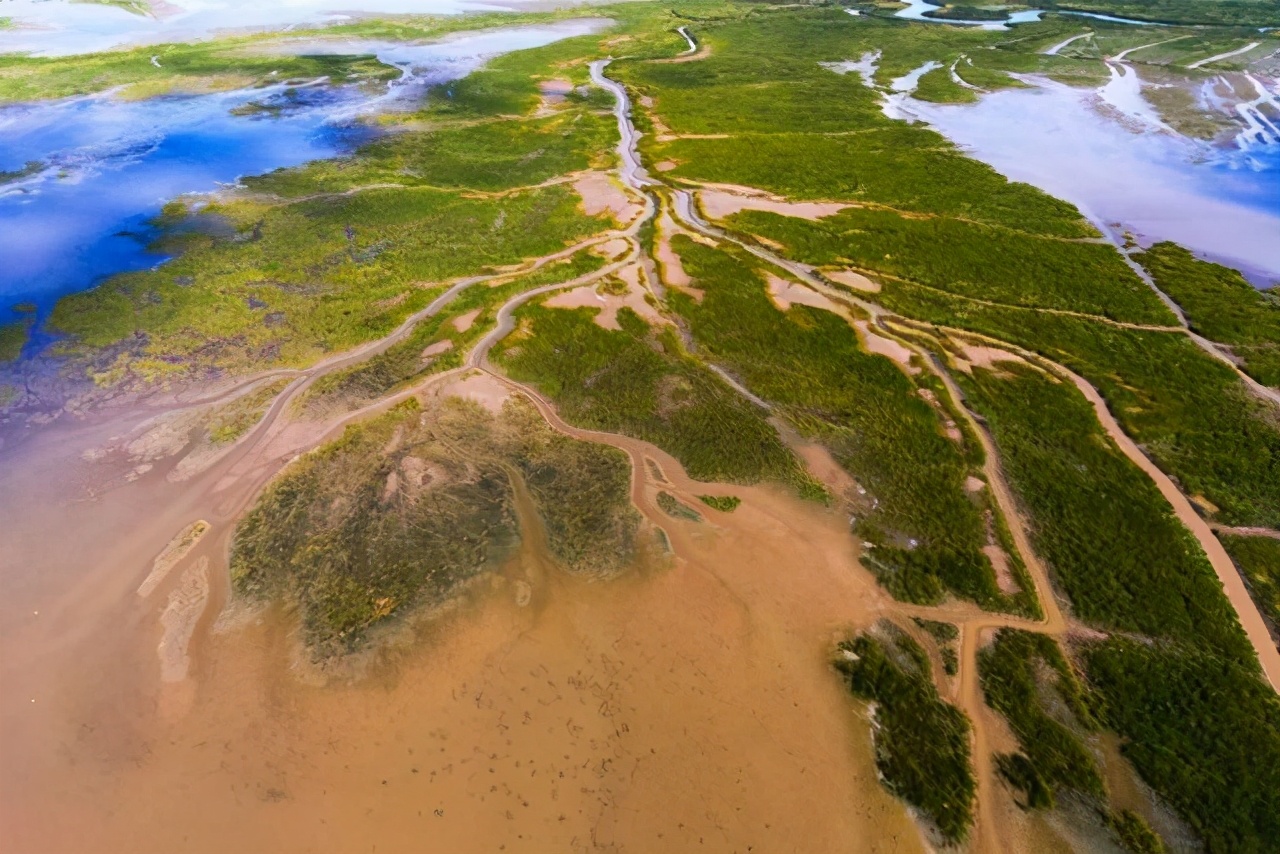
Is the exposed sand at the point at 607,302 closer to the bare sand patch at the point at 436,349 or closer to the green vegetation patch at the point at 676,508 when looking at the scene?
the bare sand patch at the point at 436,349

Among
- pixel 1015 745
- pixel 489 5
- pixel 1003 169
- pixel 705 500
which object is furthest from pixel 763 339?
pixel 489 5

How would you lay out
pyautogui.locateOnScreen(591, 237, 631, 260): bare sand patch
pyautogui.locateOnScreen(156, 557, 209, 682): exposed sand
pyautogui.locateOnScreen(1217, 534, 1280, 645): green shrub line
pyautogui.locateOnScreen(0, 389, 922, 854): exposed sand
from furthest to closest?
1. pyautogui.locateOnScreen(591, 237, 631, 260): bare sand patch
2. pyautogui.locateOnScreen(1217, 534, 1280, 645): green shrub line
3. pyautogui.locateOnScreen(156, 557, 209, 682): exposed sand
4. pyautogui.locateOnScreen(0, 389, 922, 854): exposed sand

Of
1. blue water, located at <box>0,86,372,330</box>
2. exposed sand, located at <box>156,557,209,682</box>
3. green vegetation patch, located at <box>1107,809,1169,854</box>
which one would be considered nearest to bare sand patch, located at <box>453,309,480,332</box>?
exposed sand, located at <box>156,557,209,682</box>

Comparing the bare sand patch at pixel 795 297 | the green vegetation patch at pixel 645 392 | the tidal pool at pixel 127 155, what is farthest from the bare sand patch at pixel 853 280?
the tidal pool at pixel 127 155

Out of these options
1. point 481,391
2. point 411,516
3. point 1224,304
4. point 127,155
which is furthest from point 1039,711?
point 127,155

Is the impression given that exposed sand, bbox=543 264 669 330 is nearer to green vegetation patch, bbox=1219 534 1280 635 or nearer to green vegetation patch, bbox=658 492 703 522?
green vegetation patch, bbox=658 492 703 522
